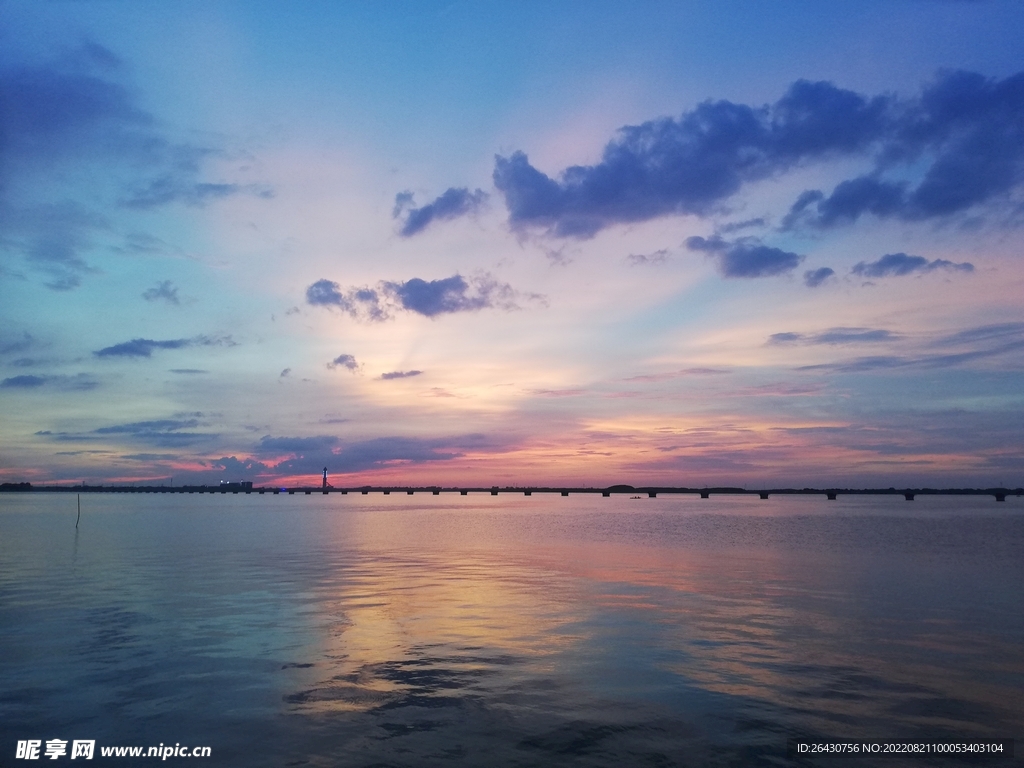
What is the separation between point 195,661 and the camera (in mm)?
21188

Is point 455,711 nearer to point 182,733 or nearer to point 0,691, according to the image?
point 182,733

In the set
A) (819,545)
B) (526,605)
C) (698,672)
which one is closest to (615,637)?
(698,672)

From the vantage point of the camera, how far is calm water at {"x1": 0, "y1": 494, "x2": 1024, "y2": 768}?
15.3 metres

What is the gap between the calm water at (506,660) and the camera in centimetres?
1529

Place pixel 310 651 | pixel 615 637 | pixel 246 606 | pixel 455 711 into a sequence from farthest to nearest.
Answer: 1. pixel 246 606
2. pixel 615 637
3. pixel 310 651
4. pixel 455 711

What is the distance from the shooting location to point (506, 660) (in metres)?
21.7

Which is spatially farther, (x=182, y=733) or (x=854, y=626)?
(x=854, y=626)

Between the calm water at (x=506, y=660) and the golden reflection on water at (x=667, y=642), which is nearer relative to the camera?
the calm water at (x=506, y=660)

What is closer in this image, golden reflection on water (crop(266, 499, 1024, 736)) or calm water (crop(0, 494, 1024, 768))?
calm water (crop(0, 494, 1024, 768))

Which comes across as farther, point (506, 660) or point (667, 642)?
point (667, 642)

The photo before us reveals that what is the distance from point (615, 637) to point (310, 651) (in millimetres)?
10771

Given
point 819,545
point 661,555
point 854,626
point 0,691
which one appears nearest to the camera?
point 0,691

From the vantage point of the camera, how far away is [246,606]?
30.8m

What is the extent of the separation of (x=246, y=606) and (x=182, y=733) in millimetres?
16215
